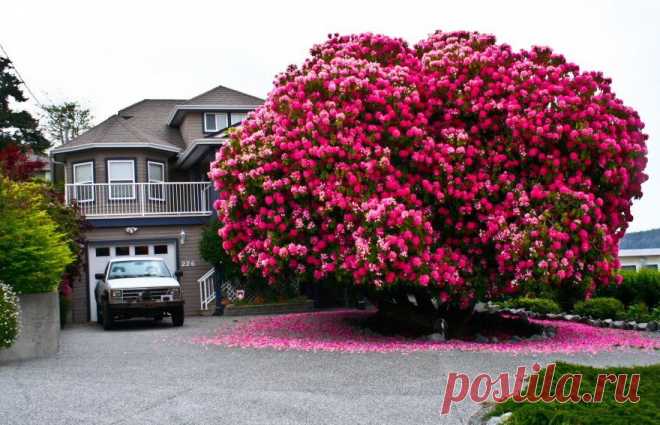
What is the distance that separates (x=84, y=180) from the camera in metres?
26.8

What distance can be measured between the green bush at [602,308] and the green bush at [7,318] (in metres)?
13.0

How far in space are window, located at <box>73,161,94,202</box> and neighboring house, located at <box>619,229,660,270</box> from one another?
59.0 feet

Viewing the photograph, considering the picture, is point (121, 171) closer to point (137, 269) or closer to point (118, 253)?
point (118, 253)

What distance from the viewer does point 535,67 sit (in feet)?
45.7

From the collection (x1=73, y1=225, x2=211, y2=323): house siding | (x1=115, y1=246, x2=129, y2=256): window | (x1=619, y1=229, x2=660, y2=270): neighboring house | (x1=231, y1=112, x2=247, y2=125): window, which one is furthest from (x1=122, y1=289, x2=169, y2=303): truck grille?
(x1=619, y1=229, x2=660, y2=270): neighboring house

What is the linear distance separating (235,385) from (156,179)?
19.1m

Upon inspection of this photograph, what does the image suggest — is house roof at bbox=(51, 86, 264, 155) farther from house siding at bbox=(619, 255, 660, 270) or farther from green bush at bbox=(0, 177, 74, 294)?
house siding at bbox=(619, 255, 660, 270)

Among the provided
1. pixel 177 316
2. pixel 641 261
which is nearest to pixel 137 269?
pixel 177 316

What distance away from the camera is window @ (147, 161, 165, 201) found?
85.4 feet

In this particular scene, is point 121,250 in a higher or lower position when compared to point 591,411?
higher

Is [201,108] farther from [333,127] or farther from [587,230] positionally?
[587,230]

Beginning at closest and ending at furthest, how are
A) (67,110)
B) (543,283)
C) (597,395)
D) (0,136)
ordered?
(597,395) < (543,283) < (0,136) < (67,110)

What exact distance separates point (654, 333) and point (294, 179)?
844 cm

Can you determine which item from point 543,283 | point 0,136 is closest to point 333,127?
point 543,283
